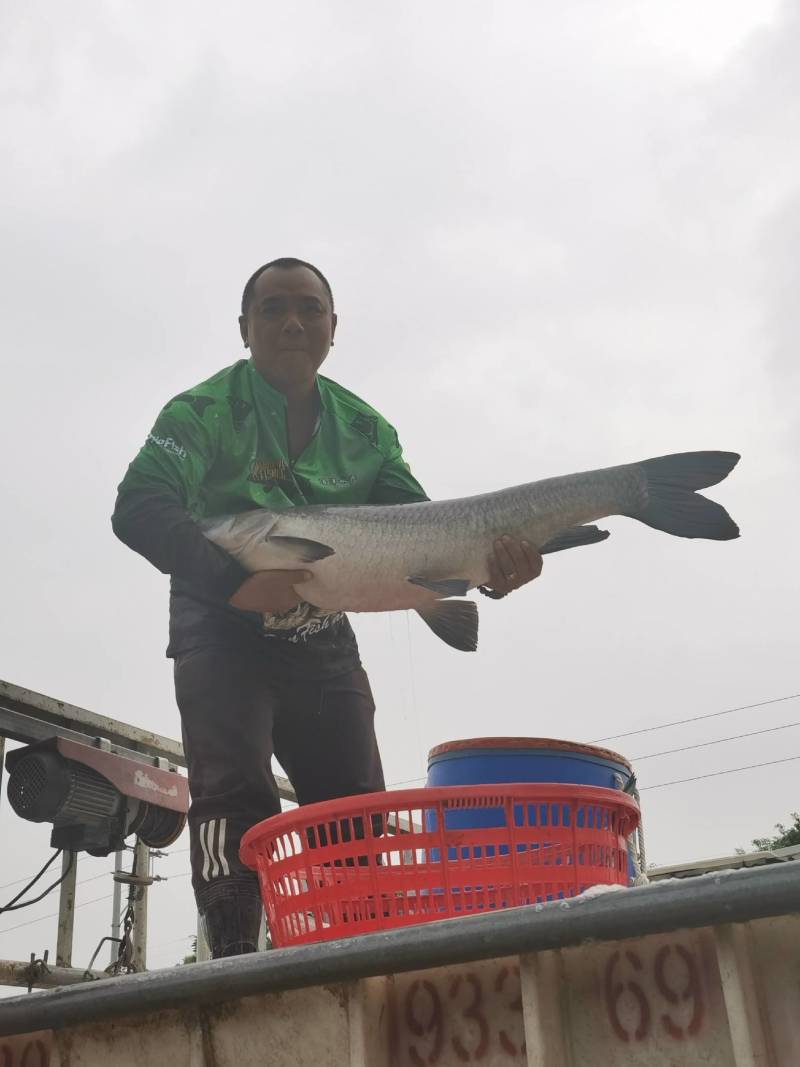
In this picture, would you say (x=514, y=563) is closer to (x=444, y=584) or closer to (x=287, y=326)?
(x=444, y=584)

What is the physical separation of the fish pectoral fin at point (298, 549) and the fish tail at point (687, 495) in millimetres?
1035

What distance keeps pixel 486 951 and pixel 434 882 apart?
588mm

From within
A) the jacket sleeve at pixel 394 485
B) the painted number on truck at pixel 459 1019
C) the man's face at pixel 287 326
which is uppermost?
the man's face at pixel 287 326

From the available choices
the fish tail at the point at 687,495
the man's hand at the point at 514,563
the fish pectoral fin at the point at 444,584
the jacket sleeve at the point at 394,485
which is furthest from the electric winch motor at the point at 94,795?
the fish tail at the point at 687,495

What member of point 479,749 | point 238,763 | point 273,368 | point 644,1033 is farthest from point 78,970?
point 644,1033

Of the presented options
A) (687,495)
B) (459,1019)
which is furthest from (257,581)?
(459,1019)

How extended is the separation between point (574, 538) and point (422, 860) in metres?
1.40

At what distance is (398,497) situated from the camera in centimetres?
400

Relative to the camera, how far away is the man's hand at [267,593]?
11.3 ft

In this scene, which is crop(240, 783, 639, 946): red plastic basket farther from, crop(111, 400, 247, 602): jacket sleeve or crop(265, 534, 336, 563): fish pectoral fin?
crop(265, 534, 336, 563): fish pectoral fin

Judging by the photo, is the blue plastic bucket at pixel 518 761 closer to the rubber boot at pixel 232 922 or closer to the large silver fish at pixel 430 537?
the large silver fish at pixel 430 537

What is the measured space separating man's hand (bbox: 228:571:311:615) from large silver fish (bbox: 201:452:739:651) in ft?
0.12

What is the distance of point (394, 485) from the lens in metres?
4.01

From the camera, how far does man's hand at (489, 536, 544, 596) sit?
3562 millimetres
